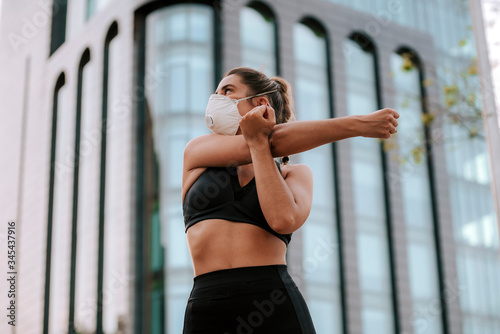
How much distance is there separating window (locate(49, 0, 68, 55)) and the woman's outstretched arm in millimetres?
23432

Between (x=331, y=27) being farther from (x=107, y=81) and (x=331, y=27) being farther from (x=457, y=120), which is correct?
(x=457, y=120)

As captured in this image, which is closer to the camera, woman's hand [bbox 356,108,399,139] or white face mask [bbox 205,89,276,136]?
woman's hand [bbox 356,108,399,139]

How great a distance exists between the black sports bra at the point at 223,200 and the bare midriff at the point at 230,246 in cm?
2

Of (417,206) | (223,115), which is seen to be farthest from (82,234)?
(223,115)

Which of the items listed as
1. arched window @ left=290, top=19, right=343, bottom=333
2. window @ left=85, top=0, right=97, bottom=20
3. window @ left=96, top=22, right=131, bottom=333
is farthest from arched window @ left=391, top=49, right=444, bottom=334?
window @ left=85, top=0, right=97, bottom=20

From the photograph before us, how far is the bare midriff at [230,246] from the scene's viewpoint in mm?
2279

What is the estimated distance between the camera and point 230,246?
2.28m

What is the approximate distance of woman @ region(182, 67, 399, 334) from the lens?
87.7 inches

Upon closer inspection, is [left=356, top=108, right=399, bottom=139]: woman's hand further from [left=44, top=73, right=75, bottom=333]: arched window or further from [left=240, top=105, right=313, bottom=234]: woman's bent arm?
[left=44, top=73, right=75, bottom=333]: arched window

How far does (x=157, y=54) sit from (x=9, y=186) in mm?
8193

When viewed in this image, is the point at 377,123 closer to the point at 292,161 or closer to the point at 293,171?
the point at 293,171

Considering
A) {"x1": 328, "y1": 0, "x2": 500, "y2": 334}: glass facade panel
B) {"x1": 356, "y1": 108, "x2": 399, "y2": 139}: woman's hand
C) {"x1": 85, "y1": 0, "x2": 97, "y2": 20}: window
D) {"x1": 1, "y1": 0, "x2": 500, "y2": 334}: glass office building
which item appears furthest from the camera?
{"x1": 85, "y1": 0, "x2": 97, "y2": 20}: window
